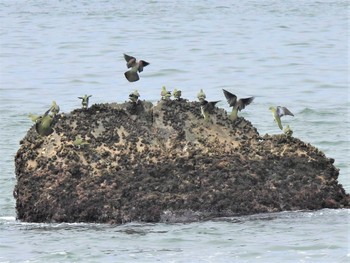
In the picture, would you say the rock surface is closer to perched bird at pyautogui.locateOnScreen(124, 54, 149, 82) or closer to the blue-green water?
the blue-green water

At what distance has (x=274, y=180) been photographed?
14.0 m

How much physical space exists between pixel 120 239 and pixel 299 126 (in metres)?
9.66

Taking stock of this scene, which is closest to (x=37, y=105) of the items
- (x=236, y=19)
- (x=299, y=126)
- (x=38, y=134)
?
(x=299, y=126)

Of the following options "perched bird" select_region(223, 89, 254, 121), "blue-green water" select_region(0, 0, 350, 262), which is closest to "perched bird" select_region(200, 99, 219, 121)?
"perched bird" select_region(223, 89, 254, 121)

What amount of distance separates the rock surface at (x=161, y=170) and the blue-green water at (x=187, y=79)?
0.17 meters

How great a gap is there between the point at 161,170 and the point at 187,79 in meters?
16.3

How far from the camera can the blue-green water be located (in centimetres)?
1311

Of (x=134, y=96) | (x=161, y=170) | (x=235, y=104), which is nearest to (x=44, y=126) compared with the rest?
(x=134, y=96)

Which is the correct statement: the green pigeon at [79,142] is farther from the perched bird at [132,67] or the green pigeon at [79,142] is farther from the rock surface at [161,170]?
the perched bird at [132,67]

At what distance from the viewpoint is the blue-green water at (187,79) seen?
43.0 feet

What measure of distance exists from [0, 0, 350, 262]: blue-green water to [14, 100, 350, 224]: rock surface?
171 mm

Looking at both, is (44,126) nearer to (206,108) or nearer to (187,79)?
(206,108)

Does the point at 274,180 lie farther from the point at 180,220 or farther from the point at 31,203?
the point at 31,203

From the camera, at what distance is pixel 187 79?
98.7ft
